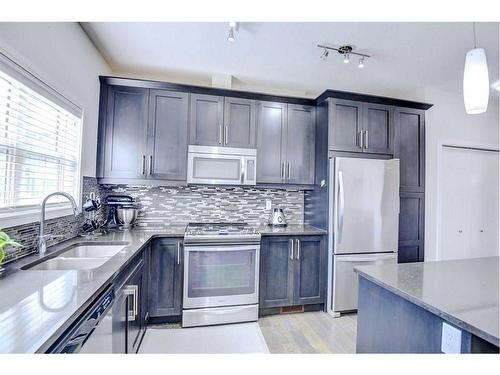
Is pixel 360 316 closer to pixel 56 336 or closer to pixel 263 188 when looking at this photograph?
pixel 56 336

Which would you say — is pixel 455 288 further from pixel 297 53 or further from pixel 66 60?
pixel 66 60

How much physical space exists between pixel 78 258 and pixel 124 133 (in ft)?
4.55

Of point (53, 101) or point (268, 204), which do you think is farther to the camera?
point (268, 204)

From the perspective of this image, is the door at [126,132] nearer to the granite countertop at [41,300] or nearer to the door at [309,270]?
the granite countertop at [41,300]

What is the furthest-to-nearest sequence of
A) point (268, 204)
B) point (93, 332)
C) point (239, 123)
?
point (268, 204), point (239, 123), point (93, 332)

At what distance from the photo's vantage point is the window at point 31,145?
1364 mm

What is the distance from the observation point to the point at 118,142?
2555 mm

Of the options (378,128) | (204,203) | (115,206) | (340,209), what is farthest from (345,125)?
(115,206)

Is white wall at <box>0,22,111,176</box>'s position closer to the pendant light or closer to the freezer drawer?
the pendant light

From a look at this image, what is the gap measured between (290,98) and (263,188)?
1.13 meters

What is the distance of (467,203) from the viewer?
133 inches

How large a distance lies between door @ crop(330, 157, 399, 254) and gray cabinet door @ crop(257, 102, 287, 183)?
63 centimetres

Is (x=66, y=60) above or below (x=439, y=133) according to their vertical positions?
above
